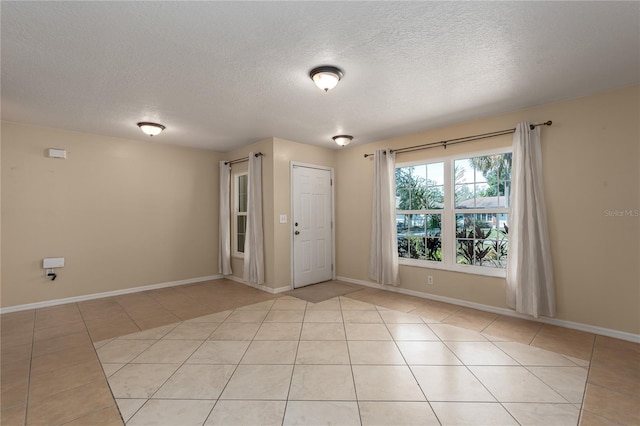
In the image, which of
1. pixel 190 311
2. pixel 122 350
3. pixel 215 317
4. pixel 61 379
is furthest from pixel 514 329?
pixel 61 379

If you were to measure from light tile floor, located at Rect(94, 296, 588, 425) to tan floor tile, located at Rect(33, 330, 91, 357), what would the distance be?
0.28 meters

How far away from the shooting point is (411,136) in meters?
4.83

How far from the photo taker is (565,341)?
118 inches

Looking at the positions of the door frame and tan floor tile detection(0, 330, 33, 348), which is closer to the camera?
tan floor tile detection(0, 330, 33, 348)

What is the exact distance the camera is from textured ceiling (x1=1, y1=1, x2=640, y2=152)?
194cm

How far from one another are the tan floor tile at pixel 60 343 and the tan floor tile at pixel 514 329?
4310mm

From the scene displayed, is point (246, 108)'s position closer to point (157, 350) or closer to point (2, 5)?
point (2, 5)

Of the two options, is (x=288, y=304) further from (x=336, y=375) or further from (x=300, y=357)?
(x=336, y=375)

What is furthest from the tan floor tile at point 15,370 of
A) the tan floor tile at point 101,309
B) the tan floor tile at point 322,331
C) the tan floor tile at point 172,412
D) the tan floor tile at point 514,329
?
the tan floor tile at point 514,329

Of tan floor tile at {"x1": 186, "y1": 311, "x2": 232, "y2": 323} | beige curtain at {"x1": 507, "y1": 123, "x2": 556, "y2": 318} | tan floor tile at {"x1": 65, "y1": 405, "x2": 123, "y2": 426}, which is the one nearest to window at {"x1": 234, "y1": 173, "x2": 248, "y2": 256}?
tan floor tile at {"x1": 186, "y1": 311, "x2": 232, "y2": 323}

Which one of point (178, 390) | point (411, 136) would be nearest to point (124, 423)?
point (178, 390)

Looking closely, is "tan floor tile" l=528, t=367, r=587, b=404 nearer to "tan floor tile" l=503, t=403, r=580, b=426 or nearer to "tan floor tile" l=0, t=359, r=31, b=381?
"tan floor tile" l=503, t=403, r=580, b=426

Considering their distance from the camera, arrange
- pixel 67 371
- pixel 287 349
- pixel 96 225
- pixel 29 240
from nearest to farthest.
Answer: pixel 67 371, pixel 287 349, pixel 29 240, pixel 96 225

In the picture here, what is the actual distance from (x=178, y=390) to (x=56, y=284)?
3586mm
